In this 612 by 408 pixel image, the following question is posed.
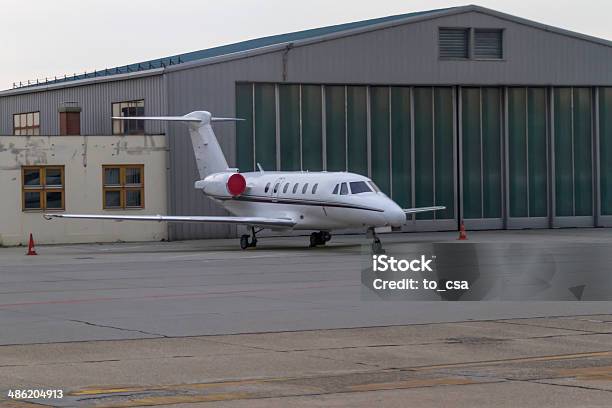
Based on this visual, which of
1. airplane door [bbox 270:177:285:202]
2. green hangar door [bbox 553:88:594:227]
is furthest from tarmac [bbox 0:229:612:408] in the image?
green hangar door [bbox 553:88:594:227]

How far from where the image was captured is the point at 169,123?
1674 inches

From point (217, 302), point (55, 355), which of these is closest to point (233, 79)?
point (217, 302)

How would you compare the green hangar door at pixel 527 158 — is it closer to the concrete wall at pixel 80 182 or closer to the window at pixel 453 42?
the window at pixel 453 42

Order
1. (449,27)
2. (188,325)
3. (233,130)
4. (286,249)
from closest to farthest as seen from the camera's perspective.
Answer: (188,325)
(286,249)
(233,130)
(449,27)

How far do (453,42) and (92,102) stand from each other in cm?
1438

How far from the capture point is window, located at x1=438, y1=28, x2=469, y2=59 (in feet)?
152

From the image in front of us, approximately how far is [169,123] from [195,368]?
30785mm

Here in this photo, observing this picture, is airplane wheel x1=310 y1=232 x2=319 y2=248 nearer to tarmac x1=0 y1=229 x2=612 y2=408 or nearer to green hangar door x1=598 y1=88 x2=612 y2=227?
tarmac x1=0 y1=229 x2=612 y2=408

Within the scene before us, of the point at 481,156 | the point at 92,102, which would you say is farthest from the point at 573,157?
the point at 92,102

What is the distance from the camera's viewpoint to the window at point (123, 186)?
41.6 meters

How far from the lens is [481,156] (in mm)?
47844

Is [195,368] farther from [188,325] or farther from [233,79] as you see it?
[233,79]

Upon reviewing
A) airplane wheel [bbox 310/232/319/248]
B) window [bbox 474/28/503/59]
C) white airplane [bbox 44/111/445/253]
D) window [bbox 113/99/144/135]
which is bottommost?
airplane wheel [bbox 310/232/319/248]

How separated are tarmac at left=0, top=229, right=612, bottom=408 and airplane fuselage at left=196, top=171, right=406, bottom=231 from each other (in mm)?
8122
